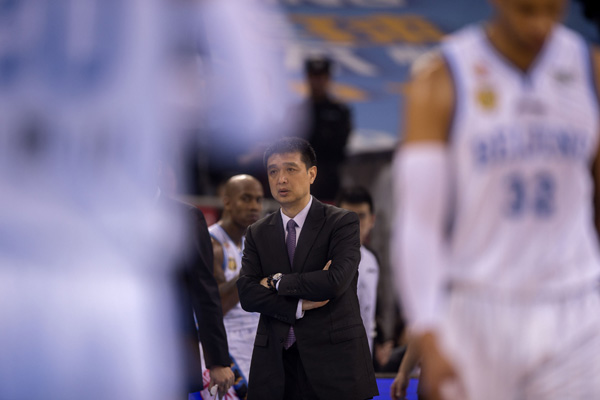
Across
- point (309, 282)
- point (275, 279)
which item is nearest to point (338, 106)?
point (275, 279)

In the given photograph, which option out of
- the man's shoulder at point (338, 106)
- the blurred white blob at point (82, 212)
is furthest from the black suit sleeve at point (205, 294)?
the man's shoulder at point (338, 106)

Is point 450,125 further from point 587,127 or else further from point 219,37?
point 219,37

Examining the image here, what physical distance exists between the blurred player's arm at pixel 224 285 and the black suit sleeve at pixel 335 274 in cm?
148

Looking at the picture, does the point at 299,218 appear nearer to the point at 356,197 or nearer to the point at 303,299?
the point at 303,299

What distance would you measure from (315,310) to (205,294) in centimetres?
88

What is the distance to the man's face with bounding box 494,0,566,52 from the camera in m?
2.27

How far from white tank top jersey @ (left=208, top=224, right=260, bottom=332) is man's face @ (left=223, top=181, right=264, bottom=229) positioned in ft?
0.47

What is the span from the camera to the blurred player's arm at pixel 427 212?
2225mm

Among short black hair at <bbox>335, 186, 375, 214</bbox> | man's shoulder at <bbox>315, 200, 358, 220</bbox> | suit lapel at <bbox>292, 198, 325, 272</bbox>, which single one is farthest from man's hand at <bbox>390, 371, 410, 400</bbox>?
short black hair at <bbox>335, 186, 375, 214</bbox>

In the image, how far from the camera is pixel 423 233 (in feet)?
7.34

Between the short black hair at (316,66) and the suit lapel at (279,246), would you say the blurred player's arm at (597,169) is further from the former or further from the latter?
the short black hair at (316,66)

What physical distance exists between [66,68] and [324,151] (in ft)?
8.59

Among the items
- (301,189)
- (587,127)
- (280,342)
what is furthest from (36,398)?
(587,127)

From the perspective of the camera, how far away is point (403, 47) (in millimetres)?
7996
